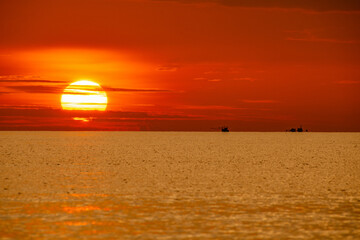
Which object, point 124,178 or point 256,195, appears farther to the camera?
point 124,178

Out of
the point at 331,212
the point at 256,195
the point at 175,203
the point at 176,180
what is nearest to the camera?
the point at 331,212

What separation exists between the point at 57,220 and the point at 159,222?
785 centimetres

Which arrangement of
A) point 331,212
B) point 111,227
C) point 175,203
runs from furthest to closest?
point 175,203 < point 331,212 < point 111,227

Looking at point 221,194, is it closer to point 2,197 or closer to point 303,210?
point 303,210

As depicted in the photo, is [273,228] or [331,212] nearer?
[273,228]

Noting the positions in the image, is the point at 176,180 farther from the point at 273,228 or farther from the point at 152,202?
the point at 273,228

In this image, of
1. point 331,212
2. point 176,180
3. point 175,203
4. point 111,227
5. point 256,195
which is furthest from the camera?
point 176,180

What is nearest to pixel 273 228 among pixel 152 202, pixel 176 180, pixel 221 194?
pixel 152 202

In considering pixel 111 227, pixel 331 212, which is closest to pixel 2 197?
pixel 111 227

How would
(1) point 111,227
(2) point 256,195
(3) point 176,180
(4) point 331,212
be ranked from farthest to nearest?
1. (3) point 176,180
2. (2) point 256,195
3. (4) point 331,212
4. (1) point 111,227

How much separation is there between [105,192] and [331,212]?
80.6 feet

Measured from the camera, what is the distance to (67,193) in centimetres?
5822

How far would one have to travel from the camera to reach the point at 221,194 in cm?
5831

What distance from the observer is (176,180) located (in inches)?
2931
